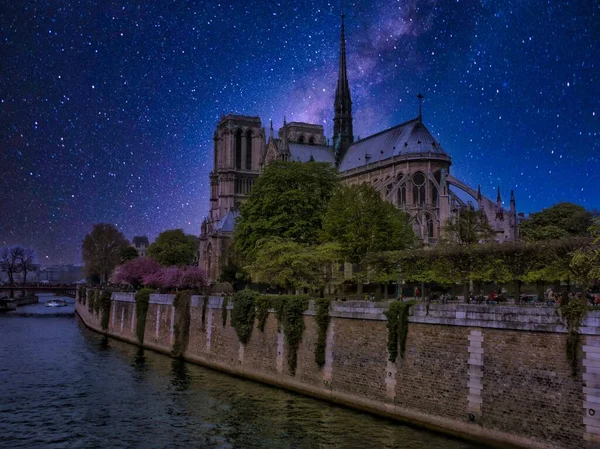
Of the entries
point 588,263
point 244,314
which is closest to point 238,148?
point 244,314

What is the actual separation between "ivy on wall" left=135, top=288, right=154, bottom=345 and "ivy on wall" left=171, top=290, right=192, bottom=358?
7.03m

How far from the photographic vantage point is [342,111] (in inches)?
4550

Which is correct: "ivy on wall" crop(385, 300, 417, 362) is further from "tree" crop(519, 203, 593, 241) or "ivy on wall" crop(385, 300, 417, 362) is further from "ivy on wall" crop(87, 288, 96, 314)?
"ivy on wall" crop(87, 288, 96, 314)

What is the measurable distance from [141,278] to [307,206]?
42.3 metres

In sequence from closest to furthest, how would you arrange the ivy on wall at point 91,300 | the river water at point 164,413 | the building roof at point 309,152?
1. the river water at point 164,413
2. the ivy on wall at point 91,300
3. the building roof at point 309,152

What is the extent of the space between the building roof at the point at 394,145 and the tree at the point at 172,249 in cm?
2851

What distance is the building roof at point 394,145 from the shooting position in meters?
87.2

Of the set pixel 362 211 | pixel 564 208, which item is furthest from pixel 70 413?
pixel 564 208

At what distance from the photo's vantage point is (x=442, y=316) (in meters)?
23.7

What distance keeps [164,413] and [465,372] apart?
1234 centimetres

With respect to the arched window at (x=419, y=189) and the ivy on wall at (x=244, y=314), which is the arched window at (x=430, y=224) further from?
the ivy on wall at (x=244, y=314)

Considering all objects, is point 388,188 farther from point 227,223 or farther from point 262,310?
point 262,310

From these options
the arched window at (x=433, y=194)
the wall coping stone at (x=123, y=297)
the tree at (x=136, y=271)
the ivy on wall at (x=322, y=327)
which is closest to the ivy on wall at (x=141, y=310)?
the wall coping stone at (x=123, y=297)

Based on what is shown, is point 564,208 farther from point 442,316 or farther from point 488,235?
point 442,316
